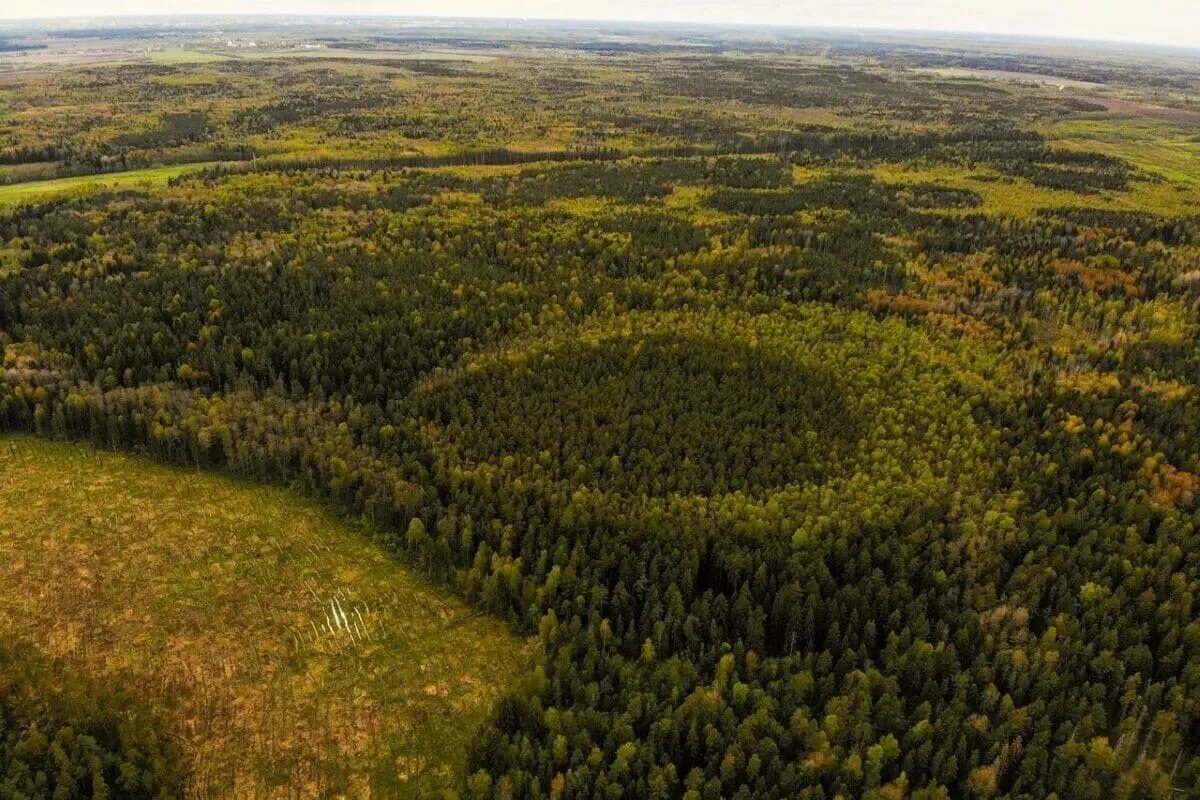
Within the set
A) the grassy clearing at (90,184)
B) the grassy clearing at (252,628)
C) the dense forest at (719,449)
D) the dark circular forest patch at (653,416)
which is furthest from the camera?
the grassy clearing at (90,184)

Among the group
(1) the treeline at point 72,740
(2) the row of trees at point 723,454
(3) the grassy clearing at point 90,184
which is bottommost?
(1) the treeline at point 72,740

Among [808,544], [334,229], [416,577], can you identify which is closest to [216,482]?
[416,577]

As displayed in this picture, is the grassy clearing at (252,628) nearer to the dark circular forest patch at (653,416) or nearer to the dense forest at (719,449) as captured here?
the dense forest at (719,449)

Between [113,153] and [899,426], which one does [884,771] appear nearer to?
[899,426]

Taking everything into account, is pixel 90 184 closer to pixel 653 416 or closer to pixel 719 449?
pixel 653 416

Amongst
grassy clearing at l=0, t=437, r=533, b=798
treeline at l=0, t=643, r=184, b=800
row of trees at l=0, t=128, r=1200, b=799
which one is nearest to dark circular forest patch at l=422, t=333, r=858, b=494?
row of trees at l=0, t=128, r=1200, b=799

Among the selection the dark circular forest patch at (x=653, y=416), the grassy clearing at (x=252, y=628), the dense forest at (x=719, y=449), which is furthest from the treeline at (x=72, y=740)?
the dark circular forest patch at (x=653, y=416)
